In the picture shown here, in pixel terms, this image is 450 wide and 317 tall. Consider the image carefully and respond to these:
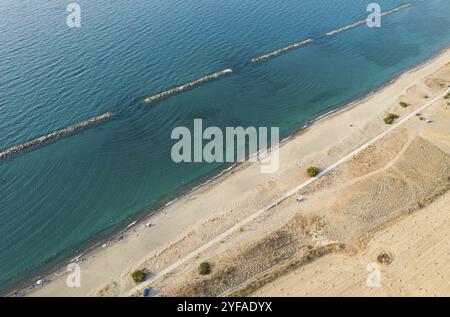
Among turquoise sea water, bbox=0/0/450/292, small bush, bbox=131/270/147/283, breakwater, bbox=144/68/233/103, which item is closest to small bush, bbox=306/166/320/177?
turquoise sea water, bbox=0/0/450/292

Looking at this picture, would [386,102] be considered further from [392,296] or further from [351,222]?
[392,296]

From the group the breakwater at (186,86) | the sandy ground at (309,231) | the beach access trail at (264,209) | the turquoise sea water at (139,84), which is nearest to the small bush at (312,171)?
the beach access trail at (264,209)

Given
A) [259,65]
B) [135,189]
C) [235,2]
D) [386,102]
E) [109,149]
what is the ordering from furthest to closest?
[235,2]
[259,65]
[386,102]
[109,149]
[135,189]

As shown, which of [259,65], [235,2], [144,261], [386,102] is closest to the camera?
[144,261]

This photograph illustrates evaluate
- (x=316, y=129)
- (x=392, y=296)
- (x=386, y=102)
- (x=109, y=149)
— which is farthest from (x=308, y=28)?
(x=392, y=296)

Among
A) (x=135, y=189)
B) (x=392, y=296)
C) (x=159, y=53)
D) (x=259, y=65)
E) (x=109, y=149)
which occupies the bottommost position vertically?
(x=392, y=296)
